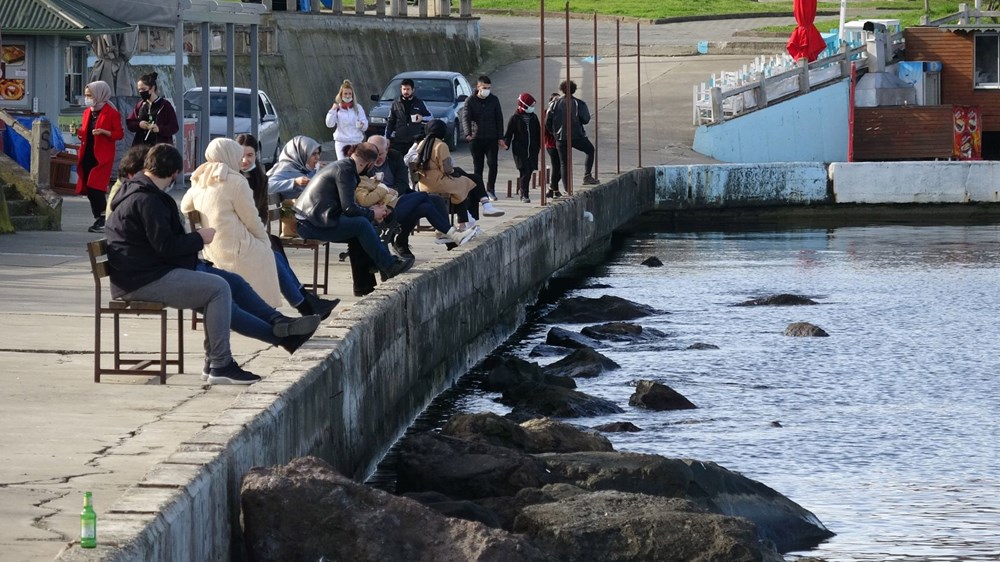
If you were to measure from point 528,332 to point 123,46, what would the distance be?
8222 millimetres

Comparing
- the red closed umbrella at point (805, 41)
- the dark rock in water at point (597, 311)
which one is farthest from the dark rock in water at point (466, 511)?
the red closed umbrella at point (805, 41)

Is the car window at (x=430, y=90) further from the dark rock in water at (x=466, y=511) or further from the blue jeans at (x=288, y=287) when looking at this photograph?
the dark rock in water at (x=466, y=511)

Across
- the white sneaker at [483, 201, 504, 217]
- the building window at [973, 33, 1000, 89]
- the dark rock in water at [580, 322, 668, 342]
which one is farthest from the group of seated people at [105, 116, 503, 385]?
the building window at [973, 33, 1000, 89]

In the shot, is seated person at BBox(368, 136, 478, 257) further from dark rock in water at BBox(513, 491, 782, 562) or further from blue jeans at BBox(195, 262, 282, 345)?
dark rock in water at BBox(513, 491, 782, 562)

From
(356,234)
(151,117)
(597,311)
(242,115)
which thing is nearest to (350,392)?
(356,234)

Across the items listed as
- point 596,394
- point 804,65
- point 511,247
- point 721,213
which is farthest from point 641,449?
point 804,65

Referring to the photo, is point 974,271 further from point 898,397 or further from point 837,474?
point 837,474

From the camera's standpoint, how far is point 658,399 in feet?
48.2

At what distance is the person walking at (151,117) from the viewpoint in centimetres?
1998

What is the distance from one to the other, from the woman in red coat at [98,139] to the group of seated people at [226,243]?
456 cm

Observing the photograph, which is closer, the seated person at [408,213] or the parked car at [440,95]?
the seated person at [408,213]

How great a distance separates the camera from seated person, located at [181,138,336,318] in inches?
437

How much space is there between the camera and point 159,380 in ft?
33.9

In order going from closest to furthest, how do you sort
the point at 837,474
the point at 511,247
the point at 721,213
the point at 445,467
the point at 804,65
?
the point at 445,467, the point at 837,474, the point at 511,247, the point at 721,213, the point at 804,65
